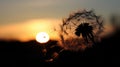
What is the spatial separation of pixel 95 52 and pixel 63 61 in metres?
1.87

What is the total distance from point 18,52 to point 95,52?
8.27 m

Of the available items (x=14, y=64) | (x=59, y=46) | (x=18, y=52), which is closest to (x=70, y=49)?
(x=59, y=46)

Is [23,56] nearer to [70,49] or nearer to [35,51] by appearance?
[35,51]

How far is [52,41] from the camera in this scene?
30141 mm

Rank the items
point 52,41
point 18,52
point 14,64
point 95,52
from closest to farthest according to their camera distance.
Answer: point 95,52, point 52,41, point 14,64, point 18,52

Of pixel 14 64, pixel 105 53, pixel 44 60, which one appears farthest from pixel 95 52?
pixel 14 64

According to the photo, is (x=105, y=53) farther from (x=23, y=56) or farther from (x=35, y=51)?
(x=23, y=56)

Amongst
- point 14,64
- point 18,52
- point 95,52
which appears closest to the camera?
point 95,52

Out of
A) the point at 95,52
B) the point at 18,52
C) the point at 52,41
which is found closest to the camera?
the point at 95,52

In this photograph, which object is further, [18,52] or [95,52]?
[18,52]

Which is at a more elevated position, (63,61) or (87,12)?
(87,12)

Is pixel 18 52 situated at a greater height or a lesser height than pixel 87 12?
lesser

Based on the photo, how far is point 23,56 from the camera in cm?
3362

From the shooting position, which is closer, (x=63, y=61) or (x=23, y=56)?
(x=63, y=61)
